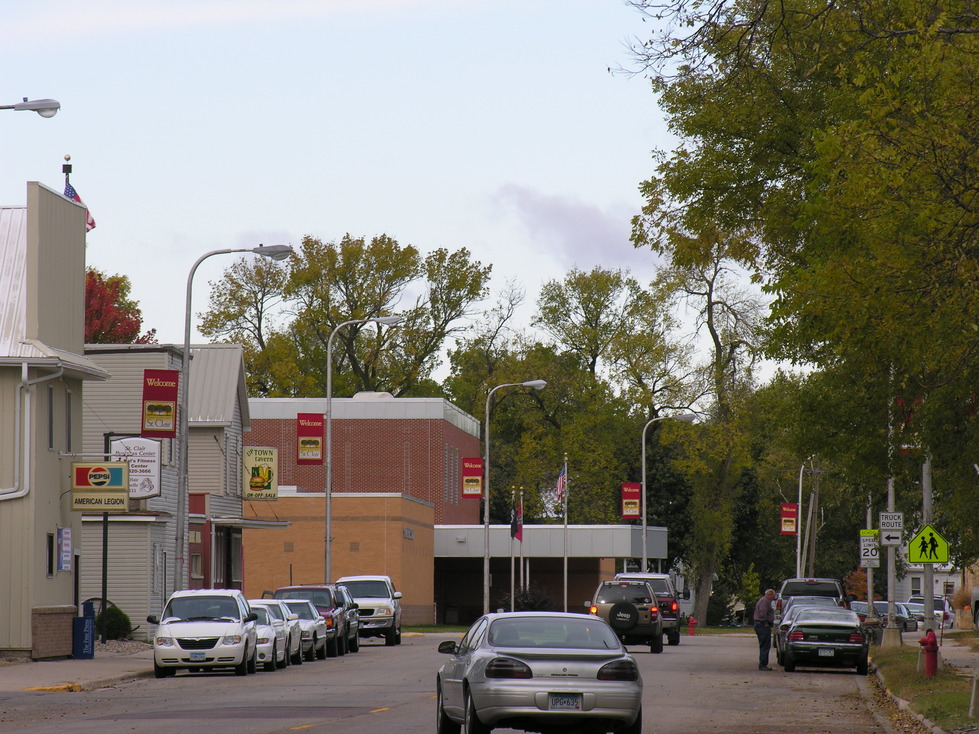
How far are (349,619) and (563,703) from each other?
24.5m

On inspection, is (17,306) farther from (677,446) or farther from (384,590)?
(677,446)

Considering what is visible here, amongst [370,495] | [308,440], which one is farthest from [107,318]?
[308,440]

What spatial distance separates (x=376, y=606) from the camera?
145ft

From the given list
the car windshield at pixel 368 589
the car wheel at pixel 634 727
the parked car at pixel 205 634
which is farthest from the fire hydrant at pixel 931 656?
the car windshield at pixel 368 589

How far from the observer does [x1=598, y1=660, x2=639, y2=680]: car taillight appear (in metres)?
15.0

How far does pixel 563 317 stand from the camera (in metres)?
84.9

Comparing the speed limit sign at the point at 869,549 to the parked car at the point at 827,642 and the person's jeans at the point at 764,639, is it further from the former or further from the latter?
the parked car at the point at 827,642

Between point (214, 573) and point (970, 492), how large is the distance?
2985cm

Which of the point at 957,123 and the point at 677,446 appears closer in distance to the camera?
the point at 957,123

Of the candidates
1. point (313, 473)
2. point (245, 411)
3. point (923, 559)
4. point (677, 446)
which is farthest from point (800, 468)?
point (923, 559)

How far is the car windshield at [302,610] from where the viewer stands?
3538cm

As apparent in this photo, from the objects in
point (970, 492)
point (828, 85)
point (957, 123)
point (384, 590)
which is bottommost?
point (384, 590)

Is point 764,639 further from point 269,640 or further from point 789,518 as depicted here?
point 789,518

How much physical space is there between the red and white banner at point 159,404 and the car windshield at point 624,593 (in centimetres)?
1143
